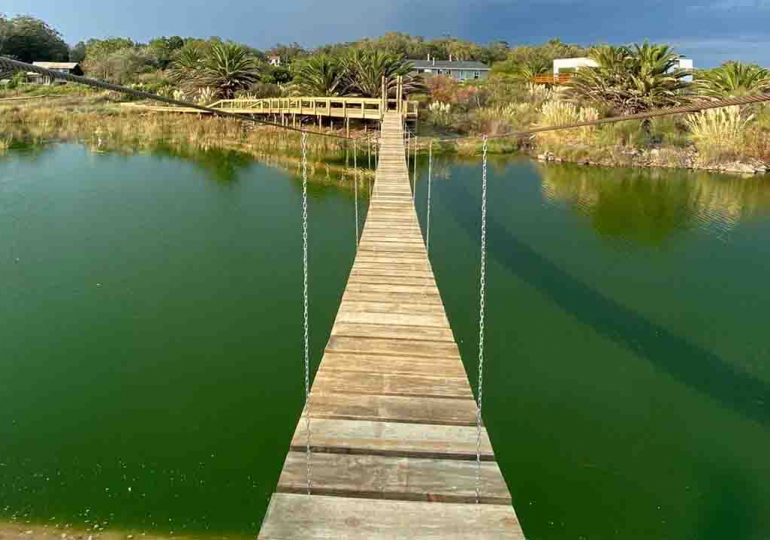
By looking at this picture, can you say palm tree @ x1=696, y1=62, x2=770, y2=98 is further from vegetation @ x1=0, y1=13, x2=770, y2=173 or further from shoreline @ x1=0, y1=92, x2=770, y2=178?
shoreline @ x1=0, y1=92, x2=770, y2=178

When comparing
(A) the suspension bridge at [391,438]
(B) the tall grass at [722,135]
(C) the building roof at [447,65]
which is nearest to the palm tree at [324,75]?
(B) the tall grass at [722,135]

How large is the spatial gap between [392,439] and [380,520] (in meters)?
0.40

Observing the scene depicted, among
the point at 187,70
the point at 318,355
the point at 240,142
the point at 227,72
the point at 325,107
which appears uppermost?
the point at 187,70

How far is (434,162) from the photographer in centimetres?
1270

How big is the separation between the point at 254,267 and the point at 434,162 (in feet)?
24.5

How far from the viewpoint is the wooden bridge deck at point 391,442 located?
1605mm

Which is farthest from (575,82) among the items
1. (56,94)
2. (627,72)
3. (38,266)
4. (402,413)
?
(56,94)

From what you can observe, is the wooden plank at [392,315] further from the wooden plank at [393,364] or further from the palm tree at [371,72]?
the palm tree at [371,72]

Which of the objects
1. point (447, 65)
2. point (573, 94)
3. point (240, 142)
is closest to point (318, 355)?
point (240, 142)

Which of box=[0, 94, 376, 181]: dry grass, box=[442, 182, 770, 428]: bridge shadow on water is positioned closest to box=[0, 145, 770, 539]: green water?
box=[442, 182, 770, 428]: bridge shadow on water

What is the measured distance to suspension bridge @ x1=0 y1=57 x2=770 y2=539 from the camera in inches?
62.9

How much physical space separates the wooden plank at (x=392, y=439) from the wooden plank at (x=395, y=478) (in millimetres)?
Answer: 28

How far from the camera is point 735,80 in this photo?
490 inches

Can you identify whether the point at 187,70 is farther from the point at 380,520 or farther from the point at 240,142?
the point at 380,520
